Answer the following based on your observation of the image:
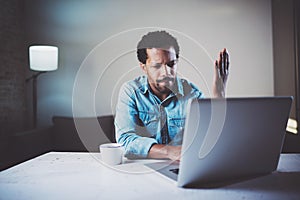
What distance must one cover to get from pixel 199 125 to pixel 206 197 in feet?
0.51

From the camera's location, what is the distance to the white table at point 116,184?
0.68 m

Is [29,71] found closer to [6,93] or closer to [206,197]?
[6,93]

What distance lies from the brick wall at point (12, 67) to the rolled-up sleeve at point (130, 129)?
151 cm

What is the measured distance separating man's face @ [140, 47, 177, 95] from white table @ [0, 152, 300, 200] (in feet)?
2.59

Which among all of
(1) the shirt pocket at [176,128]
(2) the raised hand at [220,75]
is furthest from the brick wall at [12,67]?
(2) the raised hand at [220,75]

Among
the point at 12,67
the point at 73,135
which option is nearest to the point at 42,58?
the point at 12,67

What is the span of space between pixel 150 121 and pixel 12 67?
175 cm

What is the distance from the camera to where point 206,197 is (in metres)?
0.67

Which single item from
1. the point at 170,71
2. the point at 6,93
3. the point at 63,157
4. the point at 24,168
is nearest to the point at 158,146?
the point at 63,157

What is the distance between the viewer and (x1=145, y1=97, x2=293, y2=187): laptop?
691 mm

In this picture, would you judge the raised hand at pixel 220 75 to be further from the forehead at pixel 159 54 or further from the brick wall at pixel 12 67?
the brick wall at pixel 12 67

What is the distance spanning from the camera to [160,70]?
1.79 metres

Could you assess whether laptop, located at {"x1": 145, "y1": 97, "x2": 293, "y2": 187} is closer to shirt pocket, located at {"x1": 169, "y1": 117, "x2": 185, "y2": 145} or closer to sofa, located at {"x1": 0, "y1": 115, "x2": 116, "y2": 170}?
shirt pocket, located at {"x1": 169, "y1": 117, "x2": 185, "y2": 145}

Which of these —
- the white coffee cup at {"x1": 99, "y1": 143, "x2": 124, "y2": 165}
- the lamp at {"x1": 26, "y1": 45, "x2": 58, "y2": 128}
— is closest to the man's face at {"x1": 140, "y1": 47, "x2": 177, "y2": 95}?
the white coffee cup at {"x1": 99, "y1": 143, "x2": 124, "y2": 165}
